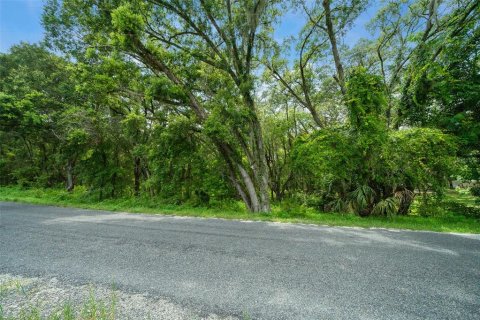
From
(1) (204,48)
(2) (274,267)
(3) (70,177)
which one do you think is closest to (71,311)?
(2) (274,267)

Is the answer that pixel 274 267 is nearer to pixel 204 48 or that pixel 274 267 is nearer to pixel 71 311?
pixel 71 311

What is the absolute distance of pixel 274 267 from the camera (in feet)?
9.60

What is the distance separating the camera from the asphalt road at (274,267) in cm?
211

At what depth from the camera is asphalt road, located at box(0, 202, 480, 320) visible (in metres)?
2.11

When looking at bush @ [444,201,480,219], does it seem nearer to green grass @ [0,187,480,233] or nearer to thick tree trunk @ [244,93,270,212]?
green grass @ [0,187,480,233]

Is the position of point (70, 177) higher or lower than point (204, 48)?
lower

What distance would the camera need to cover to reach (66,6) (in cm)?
864

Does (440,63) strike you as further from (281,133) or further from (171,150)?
(171,150)

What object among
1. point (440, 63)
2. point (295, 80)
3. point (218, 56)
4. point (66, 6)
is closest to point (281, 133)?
point (295, 80)

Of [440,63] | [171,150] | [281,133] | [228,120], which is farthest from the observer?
[281,133]

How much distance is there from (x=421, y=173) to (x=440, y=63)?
4.53 meters

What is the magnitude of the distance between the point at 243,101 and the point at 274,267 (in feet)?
24.2

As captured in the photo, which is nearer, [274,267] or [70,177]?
[274,267]

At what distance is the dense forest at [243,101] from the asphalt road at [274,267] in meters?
3.54
